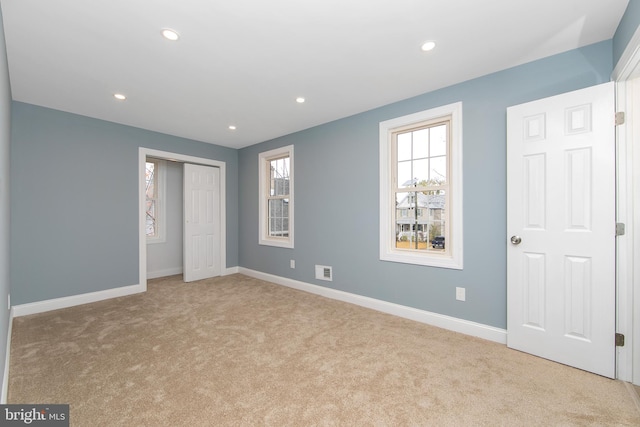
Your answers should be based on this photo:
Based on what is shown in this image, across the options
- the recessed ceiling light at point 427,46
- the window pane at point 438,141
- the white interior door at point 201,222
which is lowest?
the white interior door at point 201,222

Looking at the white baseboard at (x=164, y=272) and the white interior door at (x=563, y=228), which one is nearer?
the white interior door at (x=563, y=228)

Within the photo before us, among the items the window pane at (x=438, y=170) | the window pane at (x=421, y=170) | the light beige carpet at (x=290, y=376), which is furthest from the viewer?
the window pane at (x=421, y=170)

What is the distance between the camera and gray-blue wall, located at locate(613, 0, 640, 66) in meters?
1.62

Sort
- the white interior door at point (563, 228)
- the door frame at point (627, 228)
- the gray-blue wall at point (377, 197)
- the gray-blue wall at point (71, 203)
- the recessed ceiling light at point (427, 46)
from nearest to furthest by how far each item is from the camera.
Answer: the door frame at point (627, 228) → the white interior door at point (563, 228) → the recessed ceiling light at point (427, 46) → the gray-blue wall at point (377, 197) → the gray-blue wall at point (71, 203)

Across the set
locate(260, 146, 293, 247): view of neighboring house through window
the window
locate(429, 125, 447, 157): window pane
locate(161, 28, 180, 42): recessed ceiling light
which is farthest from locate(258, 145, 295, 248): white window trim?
locate(161, 28, 180, 42): recessed ceiling light

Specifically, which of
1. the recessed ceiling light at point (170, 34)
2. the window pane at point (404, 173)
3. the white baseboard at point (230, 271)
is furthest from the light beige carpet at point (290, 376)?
the recessed ceiling light at point (170, 34)

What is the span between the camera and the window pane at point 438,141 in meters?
2.97

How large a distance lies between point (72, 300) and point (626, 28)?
596 cm

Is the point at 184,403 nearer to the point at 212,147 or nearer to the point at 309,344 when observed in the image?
the point at 309,344

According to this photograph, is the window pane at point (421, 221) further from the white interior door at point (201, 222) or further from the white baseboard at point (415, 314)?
the white interior door at point (201, 222)

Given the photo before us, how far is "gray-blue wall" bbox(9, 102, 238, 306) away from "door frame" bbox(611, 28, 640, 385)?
17.5 feet

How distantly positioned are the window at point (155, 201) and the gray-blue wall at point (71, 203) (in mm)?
973

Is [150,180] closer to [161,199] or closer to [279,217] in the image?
[161,199]

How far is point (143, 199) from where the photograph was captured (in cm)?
418
